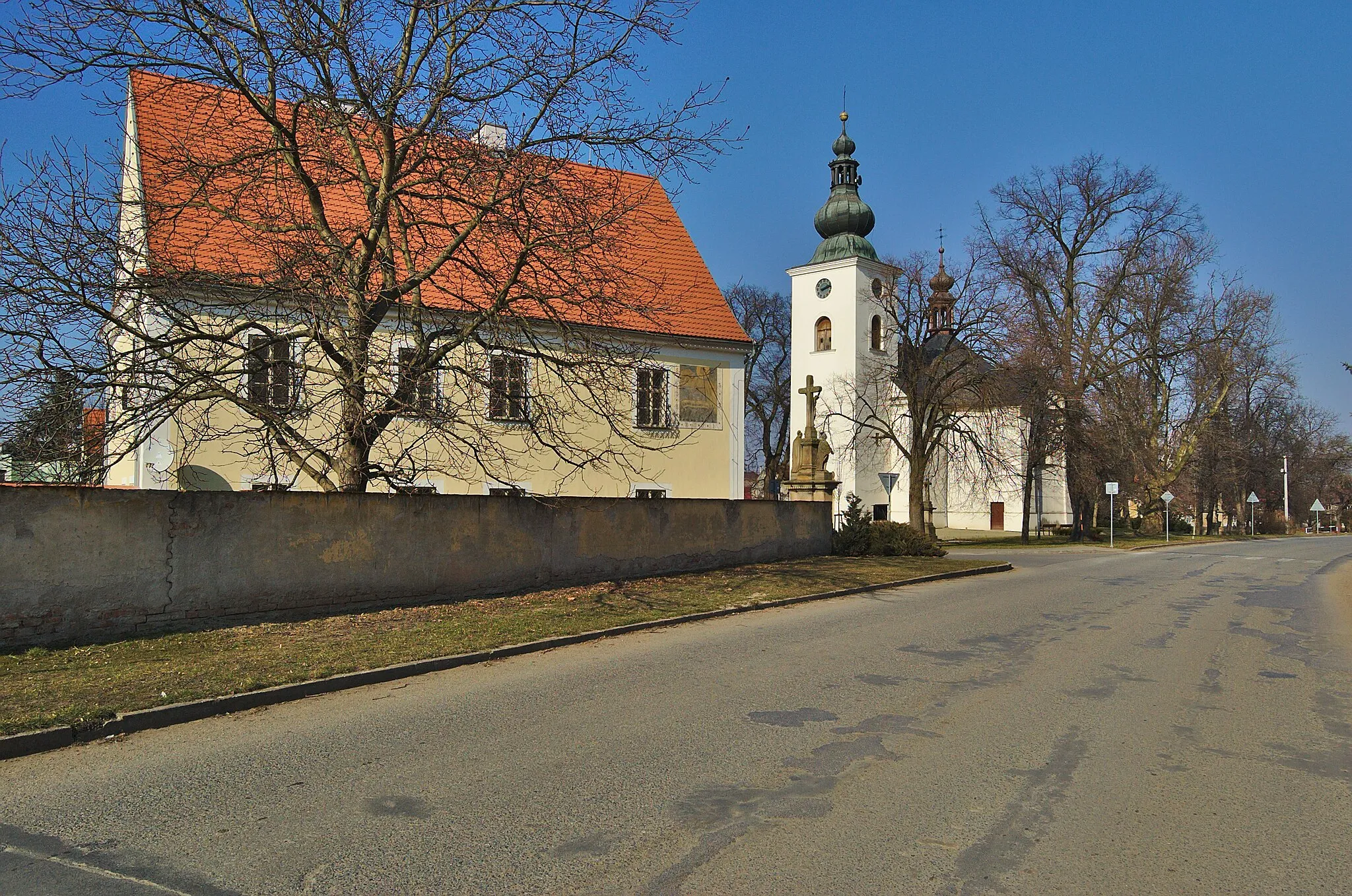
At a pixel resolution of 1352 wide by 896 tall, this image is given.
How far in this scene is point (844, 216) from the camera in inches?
2275

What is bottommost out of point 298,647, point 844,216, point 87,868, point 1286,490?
point 87,868

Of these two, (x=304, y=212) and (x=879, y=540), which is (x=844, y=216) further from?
(x=304, y=212)

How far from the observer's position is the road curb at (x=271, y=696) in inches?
267

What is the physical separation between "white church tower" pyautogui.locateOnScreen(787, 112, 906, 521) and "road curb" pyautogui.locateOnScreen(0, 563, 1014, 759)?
43496mm

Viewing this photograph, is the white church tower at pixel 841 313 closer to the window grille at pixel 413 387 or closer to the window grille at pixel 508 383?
the window grille at pixel 508 383

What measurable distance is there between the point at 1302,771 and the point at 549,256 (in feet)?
39.7

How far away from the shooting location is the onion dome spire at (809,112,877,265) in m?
57.1

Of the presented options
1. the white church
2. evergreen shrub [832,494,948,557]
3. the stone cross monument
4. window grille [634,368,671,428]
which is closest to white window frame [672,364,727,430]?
window grille [634,368,671,428]

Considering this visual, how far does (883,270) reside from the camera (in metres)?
56.1

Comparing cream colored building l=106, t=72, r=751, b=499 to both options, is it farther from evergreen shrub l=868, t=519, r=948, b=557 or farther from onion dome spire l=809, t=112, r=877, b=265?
onion dome spire l=809, t=112, r=877, b=265

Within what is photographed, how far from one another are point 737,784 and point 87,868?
3.32 m

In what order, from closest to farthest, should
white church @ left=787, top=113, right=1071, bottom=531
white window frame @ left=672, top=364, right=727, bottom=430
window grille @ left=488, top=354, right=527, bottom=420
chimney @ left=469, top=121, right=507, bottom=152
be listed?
chimney @ left=469, top=121, right=507, bottom=152 → window grille @ left=488, top=354, right=527, bottom=420 → white window frame @ left=672, top=364, right=727, bottom=430 → white church @ left=787, top=113, right=1071, bottom=531

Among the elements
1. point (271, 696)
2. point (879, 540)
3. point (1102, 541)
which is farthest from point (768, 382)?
point (271, 696)

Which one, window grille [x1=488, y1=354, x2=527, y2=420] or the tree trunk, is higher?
window grille [x1=488, y1=354, x2=527, y2=420]
